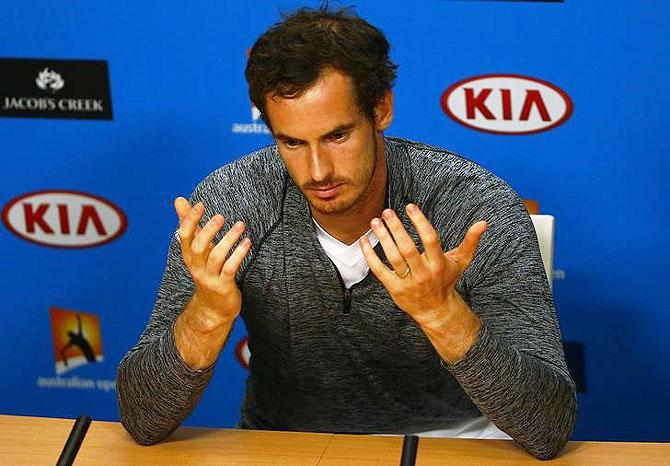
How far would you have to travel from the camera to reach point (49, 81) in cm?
241

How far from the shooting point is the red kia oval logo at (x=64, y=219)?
2.48 m

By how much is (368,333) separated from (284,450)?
0.88ft

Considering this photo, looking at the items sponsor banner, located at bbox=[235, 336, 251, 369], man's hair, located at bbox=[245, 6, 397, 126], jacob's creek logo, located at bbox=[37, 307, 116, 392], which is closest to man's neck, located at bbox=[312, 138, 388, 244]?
man's hair, located at bbox=[245, 6, 397, 126]

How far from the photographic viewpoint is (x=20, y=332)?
2604 millimetres

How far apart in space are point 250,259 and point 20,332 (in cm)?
118

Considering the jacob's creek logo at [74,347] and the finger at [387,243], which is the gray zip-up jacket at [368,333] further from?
the jacob's creek logo at [74,347]

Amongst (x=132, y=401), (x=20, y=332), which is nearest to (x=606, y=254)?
(x=132, y=401)

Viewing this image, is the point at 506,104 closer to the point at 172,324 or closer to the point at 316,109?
the point at 316,109

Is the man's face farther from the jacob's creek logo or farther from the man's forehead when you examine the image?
the jacob's creek logo

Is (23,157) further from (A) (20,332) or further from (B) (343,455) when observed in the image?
(B) (343,455)

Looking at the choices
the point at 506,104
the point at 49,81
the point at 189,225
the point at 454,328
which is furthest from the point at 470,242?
the point at 49,81

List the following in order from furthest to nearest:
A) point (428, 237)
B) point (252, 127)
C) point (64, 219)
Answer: point (64, 219) < point (252, 127) < point (428, 237)

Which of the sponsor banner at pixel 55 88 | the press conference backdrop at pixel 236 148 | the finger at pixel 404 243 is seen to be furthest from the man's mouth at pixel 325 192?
the sponsor banner at pixel 55 88

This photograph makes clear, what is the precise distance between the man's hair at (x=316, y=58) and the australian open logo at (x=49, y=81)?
95cm
